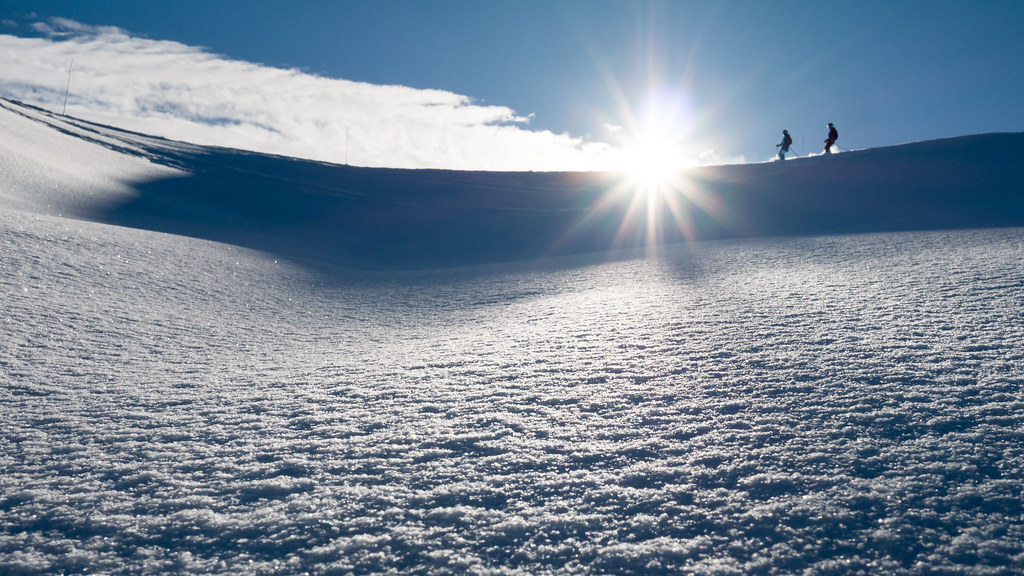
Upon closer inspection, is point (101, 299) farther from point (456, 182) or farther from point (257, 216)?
point (456, 182)

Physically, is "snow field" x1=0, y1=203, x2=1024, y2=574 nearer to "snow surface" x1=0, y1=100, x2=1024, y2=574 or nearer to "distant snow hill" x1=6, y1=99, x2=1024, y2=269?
"snow surface" x1=0, y1=100, x2=1024, y2=574

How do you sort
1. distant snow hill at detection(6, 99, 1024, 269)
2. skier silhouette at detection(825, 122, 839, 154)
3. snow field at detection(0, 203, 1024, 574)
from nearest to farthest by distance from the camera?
snow field at detection(0, 203, 1024, 574) < distant snow hill at detection(6, 99, 1024, 269) < skier silhouette at detection(825, 122, 839, 154)

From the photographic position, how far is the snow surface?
1.66 meters

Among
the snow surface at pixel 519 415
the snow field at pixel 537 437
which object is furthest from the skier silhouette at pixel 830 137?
the snow field at pixel 537 437

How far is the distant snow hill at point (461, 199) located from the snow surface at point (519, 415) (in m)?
3.35

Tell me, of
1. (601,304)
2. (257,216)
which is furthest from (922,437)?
(257,216)

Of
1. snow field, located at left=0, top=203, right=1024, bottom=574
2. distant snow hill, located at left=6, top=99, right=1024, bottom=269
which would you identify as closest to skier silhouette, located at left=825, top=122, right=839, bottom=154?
distant snow hill, located at left=6, top=99, right=1024, bottom=269

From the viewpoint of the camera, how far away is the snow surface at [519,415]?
5.46 feet

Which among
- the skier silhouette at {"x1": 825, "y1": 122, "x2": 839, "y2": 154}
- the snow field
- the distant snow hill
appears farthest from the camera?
the skier silhouette at {"x1": 825, "y1": 122, "x2": 839, "y2": 154}

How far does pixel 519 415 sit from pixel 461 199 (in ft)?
44.6

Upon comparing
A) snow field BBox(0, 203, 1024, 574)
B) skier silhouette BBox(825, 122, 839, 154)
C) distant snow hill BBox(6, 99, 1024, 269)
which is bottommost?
snow field BBox(0, 203, 1024, 574)

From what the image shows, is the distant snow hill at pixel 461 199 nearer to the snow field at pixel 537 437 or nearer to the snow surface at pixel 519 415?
the snow surface at pixel 519 415

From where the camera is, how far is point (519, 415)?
260 cm

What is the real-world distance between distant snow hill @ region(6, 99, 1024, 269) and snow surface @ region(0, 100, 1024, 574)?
335 cm
